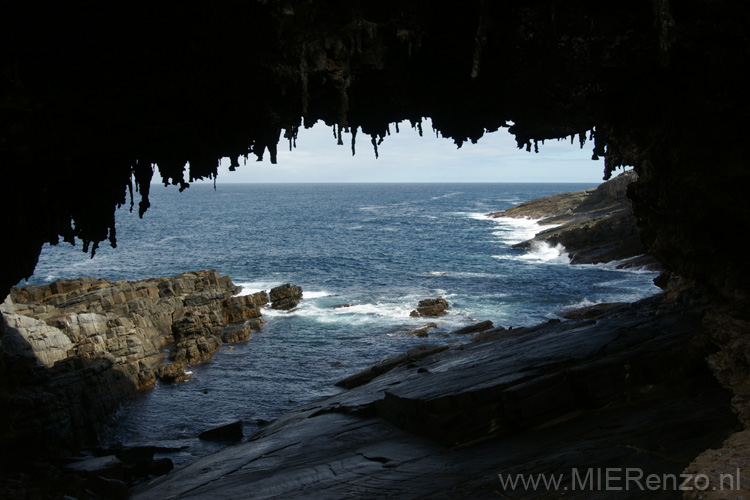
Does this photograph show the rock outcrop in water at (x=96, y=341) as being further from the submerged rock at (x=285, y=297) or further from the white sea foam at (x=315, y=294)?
the white sea foam at (x=315, y=294)

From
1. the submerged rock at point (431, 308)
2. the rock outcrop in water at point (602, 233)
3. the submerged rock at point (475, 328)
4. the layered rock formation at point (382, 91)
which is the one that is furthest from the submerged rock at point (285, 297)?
the rock outcrop in water at point (602, 233)

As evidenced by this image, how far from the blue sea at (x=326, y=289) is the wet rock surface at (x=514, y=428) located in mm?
6581

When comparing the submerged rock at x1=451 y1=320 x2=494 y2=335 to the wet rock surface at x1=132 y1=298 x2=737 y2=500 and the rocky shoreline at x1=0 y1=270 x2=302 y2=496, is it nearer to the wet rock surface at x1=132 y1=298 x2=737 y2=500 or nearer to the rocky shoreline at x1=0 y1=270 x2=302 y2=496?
the rocky shoreline at x1=0 y1=270 x2=302 y2=496

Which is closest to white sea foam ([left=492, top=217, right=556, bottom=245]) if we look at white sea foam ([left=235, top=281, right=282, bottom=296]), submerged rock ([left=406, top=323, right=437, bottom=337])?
white sea foam ([left=235, top=281, right=282, bottom=296])

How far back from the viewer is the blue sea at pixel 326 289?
2225cm

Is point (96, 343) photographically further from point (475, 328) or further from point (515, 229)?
point (515, 229)

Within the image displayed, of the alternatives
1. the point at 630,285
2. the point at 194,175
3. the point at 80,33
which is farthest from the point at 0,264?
the point at 630,285

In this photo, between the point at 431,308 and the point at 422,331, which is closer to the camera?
the point at 422,331

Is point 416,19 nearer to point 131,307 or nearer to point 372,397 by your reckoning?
point 372,397

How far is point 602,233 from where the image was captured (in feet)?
172

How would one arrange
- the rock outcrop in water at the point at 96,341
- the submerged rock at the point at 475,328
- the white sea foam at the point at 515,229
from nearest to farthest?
1. the rock outcrop in water at the point at 96,341
2. the submerged rock at the point at 475,328
3. the white sea foam at the point at 515,229

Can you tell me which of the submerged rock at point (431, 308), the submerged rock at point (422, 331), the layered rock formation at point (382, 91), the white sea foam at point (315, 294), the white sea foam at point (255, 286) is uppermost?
the layered rock formation at point (382, 91)

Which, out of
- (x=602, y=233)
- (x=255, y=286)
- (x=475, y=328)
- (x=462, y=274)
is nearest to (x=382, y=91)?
(x=475, y=328)

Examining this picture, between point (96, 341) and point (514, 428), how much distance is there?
63.7 ft
